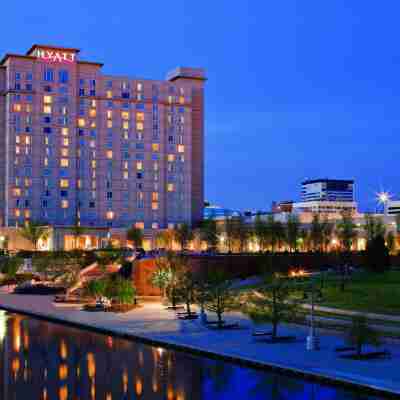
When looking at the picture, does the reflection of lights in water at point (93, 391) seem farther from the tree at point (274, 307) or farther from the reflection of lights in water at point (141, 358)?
the tree at point (274, 307)

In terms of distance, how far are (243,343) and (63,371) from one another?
856 cm

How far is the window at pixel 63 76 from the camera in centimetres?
14500

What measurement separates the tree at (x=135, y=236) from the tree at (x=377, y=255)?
274 feet

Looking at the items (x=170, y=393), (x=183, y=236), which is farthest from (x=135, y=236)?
(x=170, y=393)

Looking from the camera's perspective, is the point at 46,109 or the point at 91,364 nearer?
the point at 91,364

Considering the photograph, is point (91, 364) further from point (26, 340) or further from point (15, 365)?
point (26, 340)

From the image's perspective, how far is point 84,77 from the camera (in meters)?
148

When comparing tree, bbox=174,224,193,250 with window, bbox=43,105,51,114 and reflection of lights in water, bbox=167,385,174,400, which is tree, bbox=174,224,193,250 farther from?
reflection of lights in water, bbox=167,385,174,400

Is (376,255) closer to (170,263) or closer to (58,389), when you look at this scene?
(170,263)

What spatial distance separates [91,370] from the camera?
2747cm

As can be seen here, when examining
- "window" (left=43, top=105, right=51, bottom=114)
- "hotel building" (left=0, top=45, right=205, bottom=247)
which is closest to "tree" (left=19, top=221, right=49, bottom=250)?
"hotel building" (left=0, top=45, right=205, bottom=247)

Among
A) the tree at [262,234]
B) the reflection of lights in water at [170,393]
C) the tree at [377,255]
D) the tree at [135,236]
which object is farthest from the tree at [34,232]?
the reflection of lights in water at [170,393]

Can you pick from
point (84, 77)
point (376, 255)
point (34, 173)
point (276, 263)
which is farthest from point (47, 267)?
point (84, 77)

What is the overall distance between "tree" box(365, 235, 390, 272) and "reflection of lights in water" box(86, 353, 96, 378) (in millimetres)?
33791
